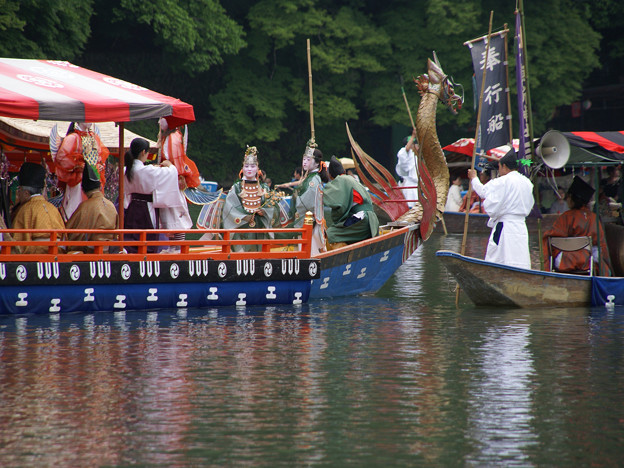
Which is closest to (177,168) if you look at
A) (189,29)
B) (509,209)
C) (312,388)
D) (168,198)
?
(168,198)

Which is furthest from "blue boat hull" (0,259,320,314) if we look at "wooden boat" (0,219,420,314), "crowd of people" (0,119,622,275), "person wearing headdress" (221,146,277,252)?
"person wearing headdress" (221,146,277,252)

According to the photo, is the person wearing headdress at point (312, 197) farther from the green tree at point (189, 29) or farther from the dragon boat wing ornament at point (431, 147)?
the green tree at point (189, 29)

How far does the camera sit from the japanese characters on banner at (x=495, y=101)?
441 inches

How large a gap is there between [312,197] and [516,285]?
270 cm

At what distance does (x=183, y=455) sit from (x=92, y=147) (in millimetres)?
6570

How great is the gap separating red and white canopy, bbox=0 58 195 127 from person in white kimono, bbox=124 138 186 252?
578 mm

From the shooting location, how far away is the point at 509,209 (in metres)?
10.8

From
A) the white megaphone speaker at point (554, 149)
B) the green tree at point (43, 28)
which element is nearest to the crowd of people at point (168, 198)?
the white megaphone speaker at point (554, 149)

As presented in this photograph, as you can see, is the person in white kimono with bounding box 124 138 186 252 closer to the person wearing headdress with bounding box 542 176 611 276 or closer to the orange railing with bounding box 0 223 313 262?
the orange railing with bounding box 0 223 313 262

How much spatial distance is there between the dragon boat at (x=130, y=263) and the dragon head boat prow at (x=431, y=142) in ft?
2.87

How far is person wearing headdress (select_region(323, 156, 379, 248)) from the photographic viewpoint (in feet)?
39.1

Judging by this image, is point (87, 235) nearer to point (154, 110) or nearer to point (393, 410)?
point (154, 110)

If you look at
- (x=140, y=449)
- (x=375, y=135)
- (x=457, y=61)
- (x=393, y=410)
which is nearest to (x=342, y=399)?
(x=393, y=410)

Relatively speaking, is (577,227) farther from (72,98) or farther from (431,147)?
(72,98)
